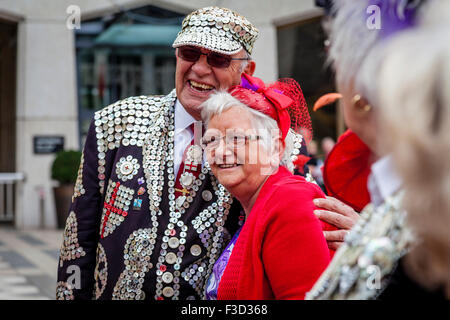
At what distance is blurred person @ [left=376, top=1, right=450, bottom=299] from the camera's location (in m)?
0.75

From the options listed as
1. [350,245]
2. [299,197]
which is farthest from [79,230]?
[350,245]

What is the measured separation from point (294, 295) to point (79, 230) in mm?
1064

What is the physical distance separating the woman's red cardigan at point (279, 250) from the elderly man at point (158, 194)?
381 millimetres

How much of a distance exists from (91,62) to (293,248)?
10.4 m

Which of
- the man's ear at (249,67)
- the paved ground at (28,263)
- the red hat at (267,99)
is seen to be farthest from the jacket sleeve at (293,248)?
the paved ground at (28,263)

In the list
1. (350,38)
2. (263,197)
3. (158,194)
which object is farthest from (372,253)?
(158,194)

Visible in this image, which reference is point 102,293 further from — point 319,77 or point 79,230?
point 319,77

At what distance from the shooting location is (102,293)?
2.02m

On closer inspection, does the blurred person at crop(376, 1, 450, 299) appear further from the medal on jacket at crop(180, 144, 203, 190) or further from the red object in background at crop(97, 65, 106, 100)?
the red object in background at crop(97, 65, 106, 100)

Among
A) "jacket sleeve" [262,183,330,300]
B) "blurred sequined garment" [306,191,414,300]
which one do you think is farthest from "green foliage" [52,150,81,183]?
"blurred sequined garment" [306,191,414,300]

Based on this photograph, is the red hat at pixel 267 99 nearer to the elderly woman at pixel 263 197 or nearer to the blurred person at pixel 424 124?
the elderly woman at pixel 263 197

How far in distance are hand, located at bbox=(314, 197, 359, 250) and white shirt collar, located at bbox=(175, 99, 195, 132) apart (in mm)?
681

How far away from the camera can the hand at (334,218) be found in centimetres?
161

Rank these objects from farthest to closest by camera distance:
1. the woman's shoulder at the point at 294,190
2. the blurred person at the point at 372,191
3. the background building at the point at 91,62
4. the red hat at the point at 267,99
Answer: the background building at the point at 91,62 → the red hat at the point at 267,99 → the woman's shoulder at the point at 294,190 → the blurred person at the point at 372,191
